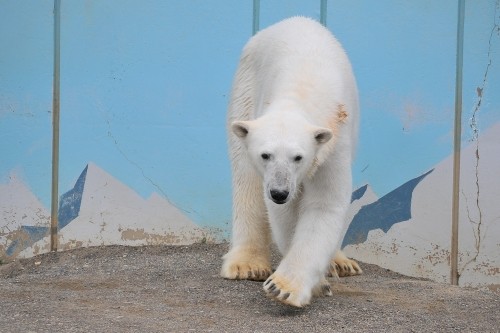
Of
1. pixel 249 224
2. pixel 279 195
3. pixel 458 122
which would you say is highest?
pixel 279 195

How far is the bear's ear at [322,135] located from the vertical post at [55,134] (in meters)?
2.58

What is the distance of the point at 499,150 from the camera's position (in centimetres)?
661

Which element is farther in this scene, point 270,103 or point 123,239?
point 123,239

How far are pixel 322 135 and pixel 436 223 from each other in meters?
2.60

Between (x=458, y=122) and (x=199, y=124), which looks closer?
(x=199, y=124)

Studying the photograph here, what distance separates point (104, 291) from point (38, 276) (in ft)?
2.50

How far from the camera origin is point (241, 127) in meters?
4.30

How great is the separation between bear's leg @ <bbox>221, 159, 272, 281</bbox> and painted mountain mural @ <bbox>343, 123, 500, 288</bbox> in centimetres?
149

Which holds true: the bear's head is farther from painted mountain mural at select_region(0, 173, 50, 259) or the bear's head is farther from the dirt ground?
painted mountain mural at select_region(0, 173, 50, 259)

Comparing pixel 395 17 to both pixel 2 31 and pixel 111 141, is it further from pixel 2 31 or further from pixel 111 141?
pixel 2 31

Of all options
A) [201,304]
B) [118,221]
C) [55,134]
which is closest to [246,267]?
[201,304]

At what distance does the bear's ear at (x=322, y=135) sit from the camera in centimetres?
417

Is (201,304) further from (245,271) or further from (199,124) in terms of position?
(199,124)

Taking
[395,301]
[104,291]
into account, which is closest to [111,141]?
[104,291]
